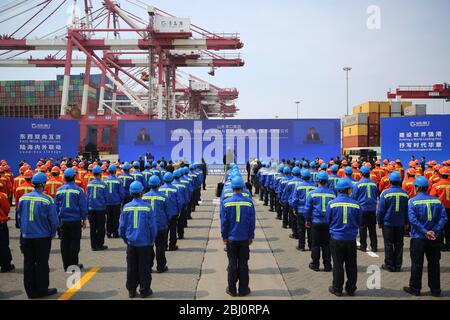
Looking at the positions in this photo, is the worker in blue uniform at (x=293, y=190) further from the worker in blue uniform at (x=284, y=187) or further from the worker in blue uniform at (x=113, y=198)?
the worker in blue uniform at (x=113, y=198)

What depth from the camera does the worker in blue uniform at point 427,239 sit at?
23.7 ft

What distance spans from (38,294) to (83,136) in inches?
1841

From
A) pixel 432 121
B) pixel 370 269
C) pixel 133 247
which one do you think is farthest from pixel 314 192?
pixel 432 121

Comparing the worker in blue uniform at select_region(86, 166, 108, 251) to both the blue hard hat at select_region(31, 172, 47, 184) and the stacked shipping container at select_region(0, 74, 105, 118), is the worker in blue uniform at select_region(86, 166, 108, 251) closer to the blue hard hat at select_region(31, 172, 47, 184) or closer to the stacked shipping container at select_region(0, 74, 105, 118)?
the blue hard hat at select_region(31, 172, 47, 184)

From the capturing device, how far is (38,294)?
7281 mm

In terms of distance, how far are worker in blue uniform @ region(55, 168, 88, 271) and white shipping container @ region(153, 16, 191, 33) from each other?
40.2 meters

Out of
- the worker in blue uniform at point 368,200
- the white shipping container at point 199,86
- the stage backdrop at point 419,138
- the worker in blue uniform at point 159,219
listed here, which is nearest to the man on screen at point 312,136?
the stage backdrop at point 419,138

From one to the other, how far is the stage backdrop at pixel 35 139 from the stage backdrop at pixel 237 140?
6095mm

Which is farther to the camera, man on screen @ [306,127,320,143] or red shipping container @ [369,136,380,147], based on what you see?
red shipping container @ [369,136,380,147]

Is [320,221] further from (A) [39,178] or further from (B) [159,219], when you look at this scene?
(A) [39,178]

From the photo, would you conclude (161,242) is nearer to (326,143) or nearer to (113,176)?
(113,176)

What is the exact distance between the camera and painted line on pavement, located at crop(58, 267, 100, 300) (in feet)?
24.1

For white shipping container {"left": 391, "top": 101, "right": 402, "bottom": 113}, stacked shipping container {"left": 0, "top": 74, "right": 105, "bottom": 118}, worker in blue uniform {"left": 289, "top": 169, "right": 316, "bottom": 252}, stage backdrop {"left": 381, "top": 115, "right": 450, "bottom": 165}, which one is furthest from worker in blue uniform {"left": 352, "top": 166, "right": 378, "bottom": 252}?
stacked shipping container {"left": 0, "top": 74, "right": 105, "bottom": 118}

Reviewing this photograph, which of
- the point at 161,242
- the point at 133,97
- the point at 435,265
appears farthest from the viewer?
the point at 133,97
